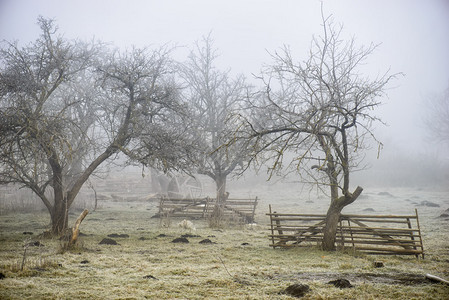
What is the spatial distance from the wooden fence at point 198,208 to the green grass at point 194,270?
222 inches

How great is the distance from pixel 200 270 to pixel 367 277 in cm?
303

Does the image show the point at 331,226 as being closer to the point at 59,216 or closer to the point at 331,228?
the point at 331,228

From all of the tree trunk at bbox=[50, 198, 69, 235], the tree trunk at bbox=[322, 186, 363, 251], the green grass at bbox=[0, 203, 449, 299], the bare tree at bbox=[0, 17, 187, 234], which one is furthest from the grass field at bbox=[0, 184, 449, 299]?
the bare tree at bbox=[0, 17, 187, 234]

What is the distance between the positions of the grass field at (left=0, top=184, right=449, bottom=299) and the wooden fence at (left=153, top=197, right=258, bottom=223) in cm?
550

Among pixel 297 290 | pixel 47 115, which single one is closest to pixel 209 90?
pixel 47 115

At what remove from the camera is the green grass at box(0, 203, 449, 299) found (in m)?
5.23

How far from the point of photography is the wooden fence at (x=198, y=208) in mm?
Result: 17047

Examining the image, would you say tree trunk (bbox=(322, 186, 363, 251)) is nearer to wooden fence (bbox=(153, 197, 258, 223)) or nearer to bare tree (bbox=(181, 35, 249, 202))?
wooden fence (bbox=(153, 197, 258, 223))

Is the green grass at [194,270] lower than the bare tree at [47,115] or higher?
lower

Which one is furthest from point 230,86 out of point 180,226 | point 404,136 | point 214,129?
point 404,136

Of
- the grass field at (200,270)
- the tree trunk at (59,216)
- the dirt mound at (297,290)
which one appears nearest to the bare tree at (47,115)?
the tree trunk at (59,216)

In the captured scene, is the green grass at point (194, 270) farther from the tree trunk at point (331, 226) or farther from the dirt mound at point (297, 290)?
the tree trunk at point (331, 226)

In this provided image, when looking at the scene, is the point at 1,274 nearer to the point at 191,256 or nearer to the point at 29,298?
the point at 29,298

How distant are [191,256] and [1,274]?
12.9 ft
